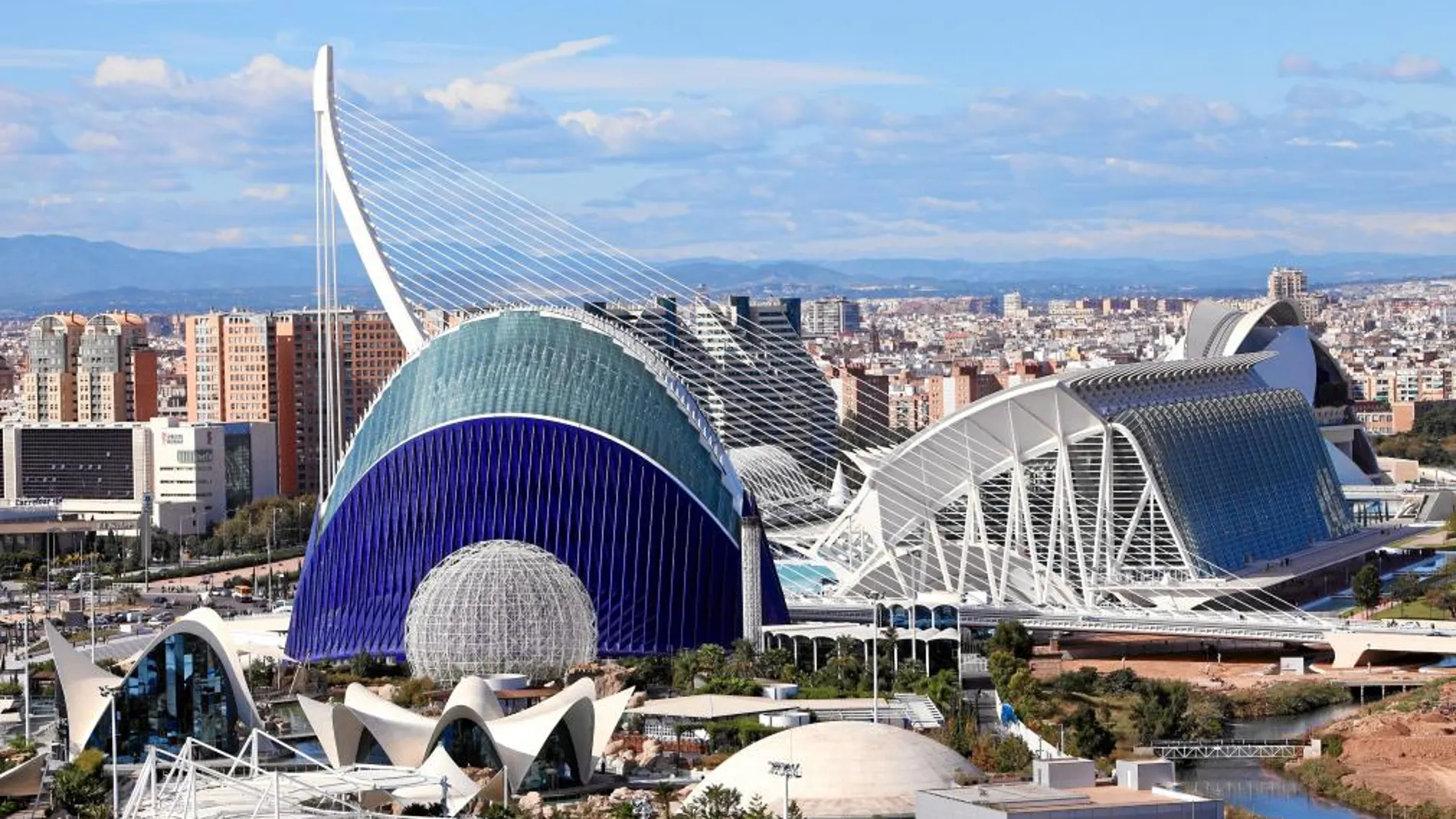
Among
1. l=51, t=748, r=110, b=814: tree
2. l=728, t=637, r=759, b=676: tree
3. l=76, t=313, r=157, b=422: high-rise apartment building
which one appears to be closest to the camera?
l=51, t=748, r=110, b=814: tree

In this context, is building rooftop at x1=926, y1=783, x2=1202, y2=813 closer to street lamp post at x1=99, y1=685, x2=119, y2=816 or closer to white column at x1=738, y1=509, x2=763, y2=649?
street lamp post at x1=99, y1=685, x2=119, y2=816

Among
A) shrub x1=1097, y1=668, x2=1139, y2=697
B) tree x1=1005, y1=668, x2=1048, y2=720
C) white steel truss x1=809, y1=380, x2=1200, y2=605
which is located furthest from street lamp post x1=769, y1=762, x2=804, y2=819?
white steel truss x1=809, y1=380, x2=1200, y2=605

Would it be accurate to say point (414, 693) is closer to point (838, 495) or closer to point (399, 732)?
point (399, 732)

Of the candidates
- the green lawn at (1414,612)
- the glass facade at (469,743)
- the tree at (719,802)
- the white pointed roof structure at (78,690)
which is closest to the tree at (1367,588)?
the green lawn at (1414,612)

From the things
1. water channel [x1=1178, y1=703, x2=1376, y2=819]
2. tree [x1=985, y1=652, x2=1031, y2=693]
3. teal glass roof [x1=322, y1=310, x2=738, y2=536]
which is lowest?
water channel [x1=1178, y1=703, x2=1376, y2=819]

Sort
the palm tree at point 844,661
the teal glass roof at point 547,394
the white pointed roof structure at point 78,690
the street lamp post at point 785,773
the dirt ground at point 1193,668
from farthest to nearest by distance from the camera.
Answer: the teal glass roof at point 547,394
the dirt ground at point 1193,668
the palm tree at point 844,661
the white pointed roof structure at point 78,690
the street lamp post at point 785,773

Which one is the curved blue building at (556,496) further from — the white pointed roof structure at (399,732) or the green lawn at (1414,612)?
the green lawn at (1414,612)
